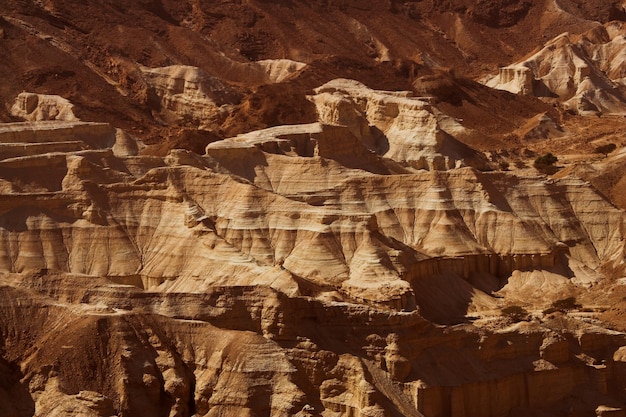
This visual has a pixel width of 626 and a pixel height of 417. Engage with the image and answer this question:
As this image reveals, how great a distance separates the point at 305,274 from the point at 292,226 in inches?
171

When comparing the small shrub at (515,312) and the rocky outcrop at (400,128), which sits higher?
the rocky outcrop at (400,128)

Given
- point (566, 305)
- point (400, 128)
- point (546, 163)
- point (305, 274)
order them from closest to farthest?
point (305, 274)
point (566, 305)
point (400, 128)
point (546, 163)

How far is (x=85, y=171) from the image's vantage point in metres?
80.1

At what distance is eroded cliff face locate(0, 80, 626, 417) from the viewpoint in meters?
48.9

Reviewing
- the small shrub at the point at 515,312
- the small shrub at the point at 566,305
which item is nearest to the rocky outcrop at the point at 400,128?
the small shrub at the point at 566,305

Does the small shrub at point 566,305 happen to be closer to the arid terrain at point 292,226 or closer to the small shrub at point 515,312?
the arid terrain at point 292,226

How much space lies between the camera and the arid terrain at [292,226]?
49.3 metres

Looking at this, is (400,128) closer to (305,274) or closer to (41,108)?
(41,108)

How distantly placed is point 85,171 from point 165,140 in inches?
1310

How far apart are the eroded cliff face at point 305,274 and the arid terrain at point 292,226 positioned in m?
0.10

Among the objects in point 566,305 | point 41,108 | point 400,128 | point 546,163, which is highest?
point 41,108

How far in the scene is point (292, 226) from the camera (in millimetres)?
76562

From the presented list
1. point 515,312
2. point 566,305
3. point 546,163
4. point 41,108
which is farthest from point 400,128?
point 515,312

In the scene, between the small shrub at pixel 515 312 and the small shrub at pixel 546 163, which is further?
the small shrub at pixel 546 163
